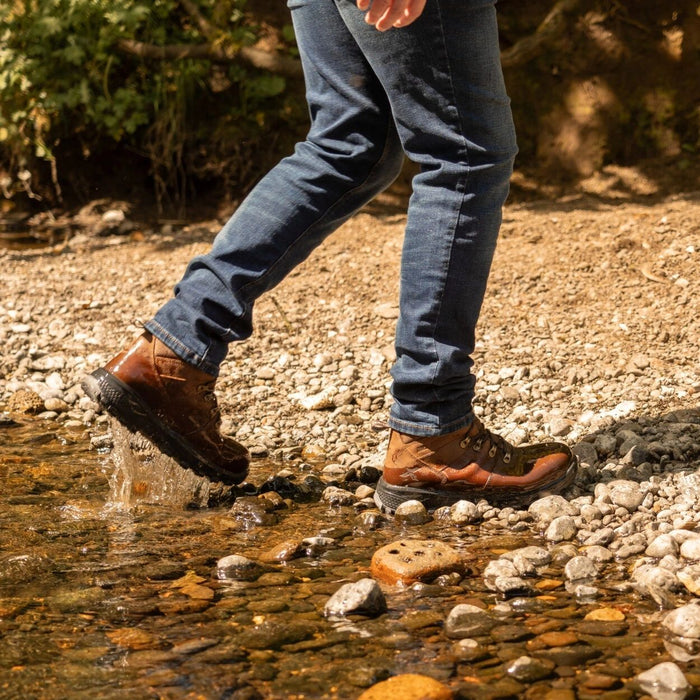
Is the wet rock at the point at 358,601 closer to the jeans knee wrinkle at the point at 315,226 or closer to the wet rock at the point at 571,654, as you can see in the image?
the wet rock at the point at 571,654

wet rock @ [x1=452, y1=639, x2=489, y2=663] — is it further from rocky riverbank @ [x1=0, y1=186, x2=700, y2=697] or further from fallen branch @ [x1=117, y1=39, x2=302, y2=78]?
fallen branch @ [x1=117, y1=39, x2=302, y2=78]

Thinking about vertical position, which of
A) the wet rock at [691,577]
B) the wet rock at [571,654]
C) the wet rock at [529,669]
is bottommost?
the wet rock at [691,577]

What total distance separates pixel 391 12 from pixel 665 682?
126 centimetres

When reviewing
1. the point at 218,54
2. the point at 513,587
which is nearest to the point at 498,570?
the point at 513,587

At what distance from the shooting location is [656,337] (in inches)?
137

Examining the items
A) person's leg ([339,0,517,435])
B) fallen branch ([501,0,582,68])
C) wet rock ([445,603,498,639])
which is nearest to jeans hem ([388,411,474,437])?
person's leg ([339,0,517,435])

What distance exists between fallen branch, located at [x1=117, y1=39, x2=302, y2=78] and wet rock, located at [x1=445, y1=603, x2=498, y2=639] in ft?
16.1

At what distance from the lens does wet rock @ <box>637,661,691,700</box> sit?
1.46m

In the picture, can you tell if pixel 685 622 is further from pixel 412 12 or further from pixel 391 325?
pixel 391 325

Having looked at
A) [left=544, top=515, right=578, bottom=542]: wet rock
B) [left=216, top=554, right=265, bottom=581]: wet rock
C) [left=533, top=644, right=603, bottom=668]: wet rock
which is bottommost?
[left=544, top=515, right=578, bottom=542]: wet rock

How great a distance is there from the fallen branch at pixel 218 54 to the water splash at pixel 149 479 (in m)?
4.21

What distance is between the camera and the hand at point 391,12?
75.1 inches

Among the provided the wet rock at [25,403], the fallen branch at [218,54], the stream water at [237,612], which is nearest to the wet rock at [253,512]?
the stream water at [237,612]

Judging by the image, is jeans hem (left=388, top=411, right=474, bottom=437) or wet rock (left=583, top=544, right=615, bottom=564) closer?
wet rock (left=583, top=544, right=615, bottom=564)
